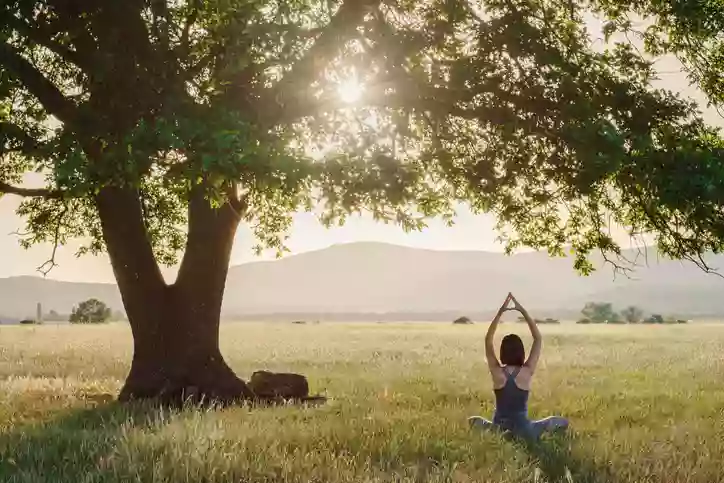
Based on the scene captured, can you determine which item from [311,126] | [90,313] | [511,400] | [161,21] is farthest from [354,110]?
[90,313]

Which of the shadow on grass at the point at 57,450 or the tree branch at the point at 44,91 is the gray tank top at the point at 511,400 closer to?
the shadow on grass at the point at 57,450

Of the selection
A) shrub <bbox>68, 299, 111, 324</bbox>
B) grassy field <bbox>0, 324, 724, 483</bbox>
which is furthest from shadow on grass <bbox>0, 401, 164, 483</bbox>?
shrub <bbox>68, 299, 111, 324</bbox>

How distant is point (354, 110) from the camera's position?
1388cm

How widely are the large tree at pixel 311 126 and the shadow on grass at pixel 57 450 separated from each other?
3.18m

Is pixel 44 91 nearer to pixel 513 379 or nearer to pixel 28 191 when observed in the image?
pixel 28 191

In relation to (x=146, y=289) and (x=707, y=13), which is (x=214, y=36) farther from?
(x=707, y=13)

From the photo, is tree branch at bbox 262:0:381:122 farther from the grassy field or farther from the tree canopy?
the grassy field

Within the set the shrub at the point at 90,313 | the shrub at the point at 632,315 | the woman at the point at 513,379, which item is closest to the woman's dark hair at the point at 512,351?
the woman at the point at 513,379

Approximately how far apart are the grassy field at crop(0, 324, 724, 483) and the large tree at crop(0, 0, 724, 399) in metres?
2.90

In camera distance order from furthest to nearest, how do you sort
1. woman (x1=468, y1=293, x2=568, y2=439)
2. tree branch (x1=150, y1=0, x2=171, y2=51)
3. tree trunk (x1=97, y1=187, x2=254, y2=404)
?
1. tree trunk (x1=97, y1=187, x2=254, y2=404)
2. tree branch (x1=150, y1=0, x2=171, y2=51)
3. woman (x1=468, y1=293, x2=568, y2=439)

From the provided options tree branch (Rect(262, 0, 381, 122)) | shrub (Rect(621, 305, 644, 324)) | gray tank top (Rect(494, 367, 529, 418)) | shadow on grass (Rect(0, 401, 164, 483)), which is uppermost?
tree branch (Rect(262, 0, 381, 122))

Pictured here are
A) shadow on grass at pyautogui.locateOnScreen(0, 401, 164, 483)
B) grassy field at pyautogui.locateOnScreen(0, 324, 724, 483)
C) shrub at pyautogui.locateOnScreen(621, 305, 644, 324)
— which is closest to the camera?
shadow on grass at pyautogui.locateOnScreen(0, 401, 164, 483)

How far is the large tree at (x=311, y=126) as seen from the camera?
12.0m

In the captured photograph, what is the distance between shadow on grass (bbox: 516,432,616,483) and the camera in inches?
347
